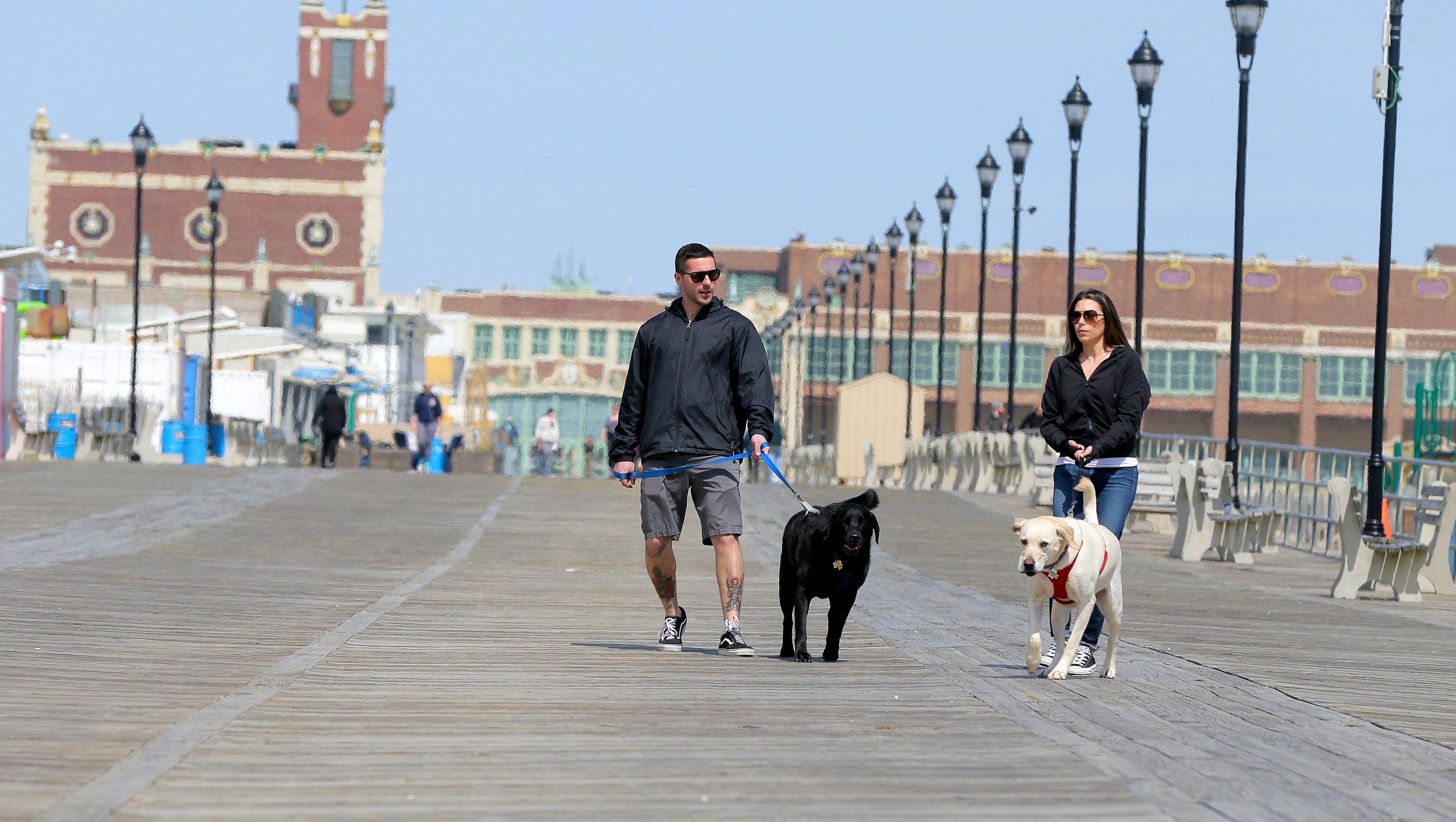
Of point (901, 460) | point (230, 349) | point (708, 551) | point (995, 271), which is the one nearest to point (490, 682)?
point (708, 551)

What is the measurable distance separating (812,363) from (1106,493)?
7116cm

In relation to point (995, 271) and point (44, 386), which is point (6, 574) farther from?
point (995, 271)

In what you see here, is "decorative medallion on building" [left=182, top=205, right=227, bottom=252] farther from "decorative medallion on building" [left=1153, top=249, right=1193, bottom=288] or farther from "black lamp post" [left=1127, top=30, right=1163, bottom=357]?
"black lamp post" [left=1127, top=30, right=1163, bottom=357]

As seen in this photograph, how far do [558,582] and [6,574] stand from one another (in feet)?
12.3

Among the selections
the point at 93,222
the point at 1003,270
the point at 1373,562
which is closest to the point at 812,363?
the point at 1003,270

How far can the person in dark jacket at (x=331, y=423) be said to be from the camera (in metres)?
38.2

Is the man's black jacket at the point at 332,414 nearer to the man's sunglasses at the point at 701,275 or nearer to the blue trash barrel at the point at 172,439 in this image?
the blue trash barrel at the point at 172,439

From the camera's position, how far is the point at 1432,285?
94.0 metres

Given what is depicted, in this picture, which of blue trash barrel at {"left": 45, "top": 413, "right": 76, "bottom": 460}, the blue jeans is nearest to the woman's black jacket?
the blue jeans

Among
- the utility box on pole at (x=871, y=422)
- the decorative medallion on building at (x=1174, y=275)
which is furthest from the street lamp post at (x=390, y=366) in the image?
the decorative medallion on building at (x=1174, y=275)

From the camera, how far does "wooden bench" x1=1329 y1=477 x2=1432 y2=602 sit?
14.9m

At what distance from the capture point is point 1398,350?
3570 inches

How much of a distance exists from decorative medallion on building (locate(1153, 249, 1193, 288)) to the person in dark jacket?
200ft

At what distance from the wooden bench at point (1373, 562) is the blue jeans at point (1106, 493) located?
246 inches
